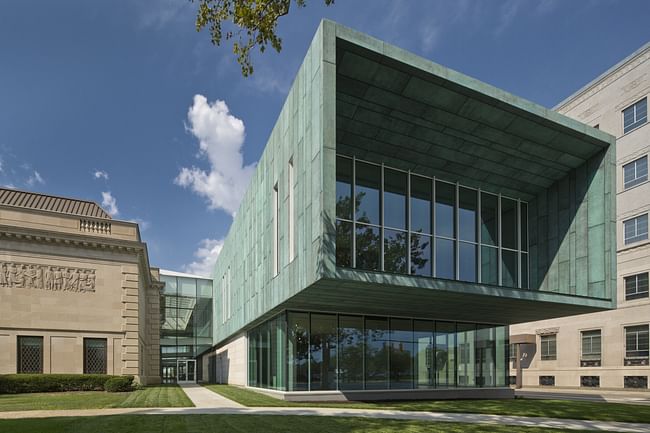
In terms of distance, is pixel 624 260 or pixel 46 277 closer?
pixel 46 277

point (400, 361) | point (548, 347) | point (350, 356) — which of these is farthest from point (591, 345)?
point (350, 356)

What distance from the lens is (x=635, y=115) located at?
42531 mm

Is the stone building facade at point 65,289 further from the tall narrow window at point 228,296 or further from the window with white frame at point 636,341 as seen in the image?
the window with white frame at point 636,341

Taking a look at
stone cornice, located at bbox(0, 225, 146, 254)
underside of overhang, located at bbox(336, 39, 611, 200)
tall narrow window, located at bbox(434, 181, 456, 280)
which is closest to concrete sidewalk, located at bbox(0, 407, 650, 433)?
tall narrow window, located at bbox(434, 181, 456, 280)

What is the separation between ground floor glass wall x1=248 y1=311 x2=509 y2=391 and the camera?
21.6m

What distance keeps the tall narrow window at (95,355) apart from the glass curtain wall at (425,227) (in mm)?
16902

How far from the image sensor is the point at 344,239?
19891 mm

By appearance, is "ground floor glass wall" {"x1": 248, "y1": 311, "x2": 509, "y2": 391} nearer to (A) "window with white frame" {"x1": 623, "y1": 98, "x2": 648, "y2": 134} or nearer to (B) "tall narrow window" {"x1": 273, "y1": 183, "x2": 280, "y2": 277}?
(B) "tall narrow window" {"x1": 273, "y1": 183, "x2": 280, "y2": 277}

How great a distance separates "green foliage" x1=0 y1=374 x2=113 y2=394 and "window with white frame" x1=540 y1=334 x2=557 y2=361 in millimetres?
42845

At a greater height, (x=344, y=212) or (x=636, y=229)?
(x=636, y=229)

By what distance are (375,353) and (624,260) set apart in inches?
1221

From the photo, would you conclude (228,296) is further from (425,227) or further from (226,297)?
(425,227)

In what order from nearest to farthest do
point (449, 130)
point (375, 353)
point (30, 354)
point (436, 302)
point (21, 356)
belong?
point (436, 302)
point (449, 130)
point (375, 353)
point (21, 356)
point (30, 354)

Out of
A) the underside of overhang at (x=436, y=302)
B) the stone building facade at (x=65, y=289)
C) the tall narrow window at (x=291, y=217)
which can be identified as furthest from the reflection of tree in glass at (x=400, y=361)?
the stone building facade at (x=65, y=289)
